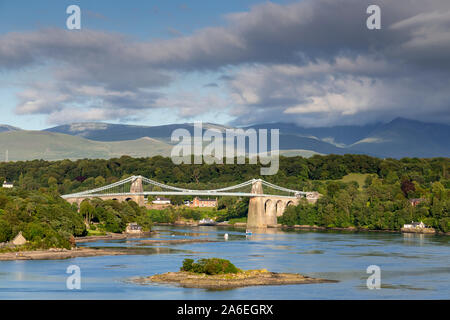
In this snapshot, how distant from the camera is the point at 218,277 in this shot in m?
37.8

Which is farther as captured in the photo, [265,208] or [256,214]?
[265,208]

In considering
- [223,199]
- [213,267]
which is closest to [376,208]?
[223,199]

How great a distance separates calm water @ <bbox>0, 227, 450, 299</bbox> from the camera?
35.2m

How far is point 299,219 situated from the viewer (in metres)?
109

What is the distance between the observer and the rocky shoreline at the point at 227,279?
3706 cm

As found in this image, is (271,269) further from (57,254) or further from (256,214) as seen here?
(256,214)

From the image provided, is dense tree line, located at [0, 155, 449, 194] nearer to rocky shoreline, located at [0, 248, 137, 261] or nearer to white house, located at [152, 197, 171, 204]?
white house, located at [152, 197, 171, 204]

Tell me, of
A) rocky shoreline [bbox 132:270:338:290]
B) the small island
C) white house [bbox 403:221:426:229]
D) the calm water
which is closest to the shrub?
the small island

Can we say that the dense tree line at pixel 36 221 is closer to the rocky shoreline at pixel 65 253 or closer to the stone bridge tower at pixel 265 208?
the rocky shoreline at pixel 65 253

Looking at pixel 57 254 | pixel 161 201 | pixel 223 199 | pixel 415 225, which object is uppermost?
pixel 223 199

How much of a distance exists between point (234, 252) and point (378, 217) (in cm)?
4182

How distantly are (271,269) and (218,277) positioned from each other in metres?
8.19

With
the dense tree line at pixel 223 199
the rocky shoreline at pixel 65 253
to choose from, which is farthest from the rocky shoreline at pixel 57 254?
the dense tree line at pixel 223 199

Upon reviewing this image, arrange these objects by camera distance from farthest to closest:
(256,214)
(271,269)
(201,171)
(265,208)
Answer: (201,171) → (265,208) → (256,214) → (271,269)
